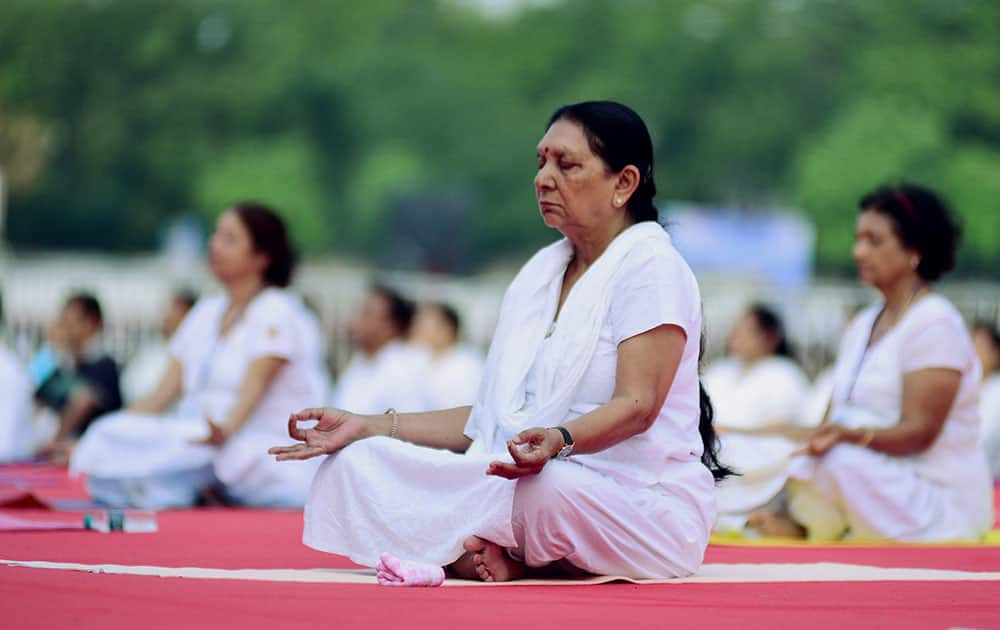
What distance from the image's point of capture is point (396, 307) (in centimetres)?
1082

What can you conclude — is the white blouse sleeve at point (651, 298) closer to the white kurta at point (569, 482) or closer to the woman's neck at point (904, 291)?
the white kurta at point (569, 482)

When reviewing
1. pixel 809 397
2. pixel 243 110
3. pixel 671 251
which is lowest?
pixel 809 397

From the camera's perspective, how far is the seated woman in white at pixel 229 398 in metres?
6.57

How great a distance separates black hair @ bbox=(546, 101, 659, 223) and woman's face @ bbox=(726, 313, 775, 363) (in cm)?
590

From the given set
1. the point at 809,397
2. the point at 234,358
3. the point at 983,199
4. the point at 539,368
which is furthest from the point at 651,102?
the point at 539,368

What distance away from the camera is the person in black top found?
10.1 metres

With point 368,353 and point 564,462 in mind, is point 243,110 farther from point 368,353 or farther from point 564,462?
point 564,462

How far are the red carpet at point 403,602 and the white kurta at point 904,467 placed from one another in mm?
1401

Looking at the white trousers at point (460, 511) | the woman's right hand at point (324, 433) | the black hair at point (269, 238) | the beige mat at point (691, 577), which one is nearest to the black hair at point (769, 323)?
the black hair at point (269, 238)

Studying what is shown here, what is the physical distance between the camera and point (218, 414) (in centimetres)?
677

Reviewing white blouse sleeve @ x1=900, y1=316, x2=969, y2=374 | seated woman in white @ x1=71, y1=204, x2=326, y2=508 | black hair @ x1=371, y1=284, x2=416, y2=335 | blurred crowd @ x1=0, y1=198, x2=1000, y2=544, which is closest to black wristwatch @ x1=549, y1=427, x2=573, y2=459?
blurred crowd @ x1=0, y1=198, x2=1000, y2=544

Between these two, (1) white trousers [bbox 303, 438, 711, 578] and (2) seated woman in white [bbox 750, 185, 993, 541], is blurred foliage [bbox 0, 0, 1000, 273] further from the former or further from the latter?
(1) white trousers [bbox 303, 438, 711, 578]

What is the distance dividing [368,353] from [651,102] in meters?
28.9

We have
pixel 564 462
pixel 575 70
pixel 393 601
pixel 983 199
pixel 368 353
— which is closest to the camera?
pixel 393 601
